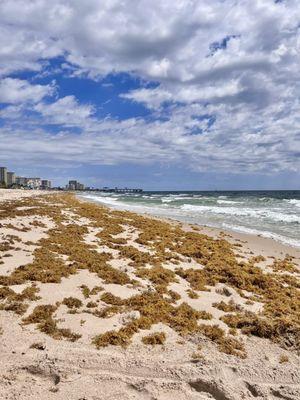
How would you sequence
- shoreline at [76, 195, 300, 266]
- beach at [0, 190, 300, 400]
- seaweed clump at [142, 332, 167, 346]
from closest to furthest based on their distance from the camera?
beach at [0, 190, 300, 400] → seaweed clump at [142, 332, 167, 346] → shoreline at [76, 195, 300, 266]

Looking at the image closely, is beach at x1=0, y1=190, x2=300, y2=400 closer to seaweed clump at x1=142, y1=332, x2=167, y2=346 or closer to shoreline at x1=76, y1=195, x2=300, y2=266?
seaweed clump at x1=142, y1=332, x2=167, y2=346

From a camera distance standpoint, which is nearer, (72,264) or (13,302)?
(13,302)

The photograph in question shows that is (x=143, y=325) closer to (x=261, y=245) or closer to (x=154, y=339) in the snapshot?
(x=154, y=339)

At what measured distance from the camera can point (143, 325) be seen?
7.31m

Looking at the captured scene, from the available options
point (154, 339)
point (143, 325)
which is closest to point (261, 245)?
point (143, 325)

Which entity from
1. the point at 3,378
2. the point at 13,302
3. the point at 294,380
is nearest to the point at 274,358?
the point at 294,380

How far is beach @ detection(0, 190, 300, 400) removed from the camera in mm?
5531

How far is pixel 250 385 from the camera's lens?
564 centimetres

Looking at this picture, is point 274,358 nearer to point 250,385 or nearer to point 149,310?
point 250,385

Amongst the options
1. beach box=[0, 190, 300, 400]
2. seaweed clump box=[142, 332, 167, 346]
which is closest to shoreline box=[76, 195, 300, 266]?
beach box=[0, 190, 300, 400]

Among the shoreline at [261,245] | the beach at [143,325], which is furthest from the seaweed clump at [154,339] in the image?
the shoreline at [261,245]

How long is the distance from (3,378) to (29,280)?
14.1 ft

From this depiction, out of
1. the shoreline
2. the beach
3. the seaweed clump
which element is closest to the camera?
the beach

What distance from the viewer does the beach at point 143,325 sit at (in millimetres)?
5531
